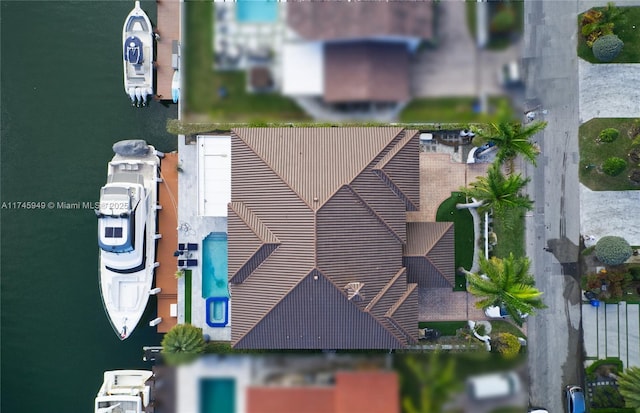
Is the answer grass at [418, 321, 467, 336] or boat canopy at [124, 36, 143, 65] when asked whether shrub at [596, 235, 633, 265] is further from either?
boat canopy at [124, 36, 143, 65]

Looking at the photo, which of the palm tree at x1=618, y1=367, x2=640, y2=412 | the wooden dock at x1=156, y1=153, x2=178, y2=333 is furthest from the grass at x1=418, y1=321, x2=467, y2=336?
the wooden dock at x1=156, y1=153, x2=178, y2=333

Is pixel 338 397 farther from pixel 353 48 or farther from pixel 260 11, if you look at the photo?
pixel 260 11

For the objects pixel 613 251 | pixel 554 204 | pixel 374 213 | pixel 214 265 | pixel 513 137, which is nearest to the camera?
pixel 513 137

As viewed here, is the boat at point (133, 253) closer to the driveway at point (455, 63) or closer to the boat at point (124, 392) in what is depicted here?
the boat at point (124, 392)

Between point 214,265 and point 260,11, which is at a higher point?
point 260,11

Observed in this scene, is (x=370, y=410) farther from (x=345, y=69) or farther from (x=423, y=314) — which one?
(x=345, y=69)

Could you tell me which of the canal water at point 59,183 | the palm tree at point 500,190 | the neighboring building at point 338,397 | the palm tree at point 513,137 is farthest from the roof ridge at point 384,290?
the canal water at point 59,183

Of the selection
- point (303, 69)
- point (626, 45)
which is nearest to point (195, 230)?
point (303, 69)

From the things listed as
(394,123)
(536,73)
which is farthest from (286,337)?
(536,73)

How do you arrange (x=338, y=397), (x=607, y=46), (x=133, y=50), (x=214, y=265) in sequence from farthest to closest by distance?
1. (x=214, y=265)
2. (x=133, y=50)
3. (x=607, y=46)
4. (x=338, y=397)
